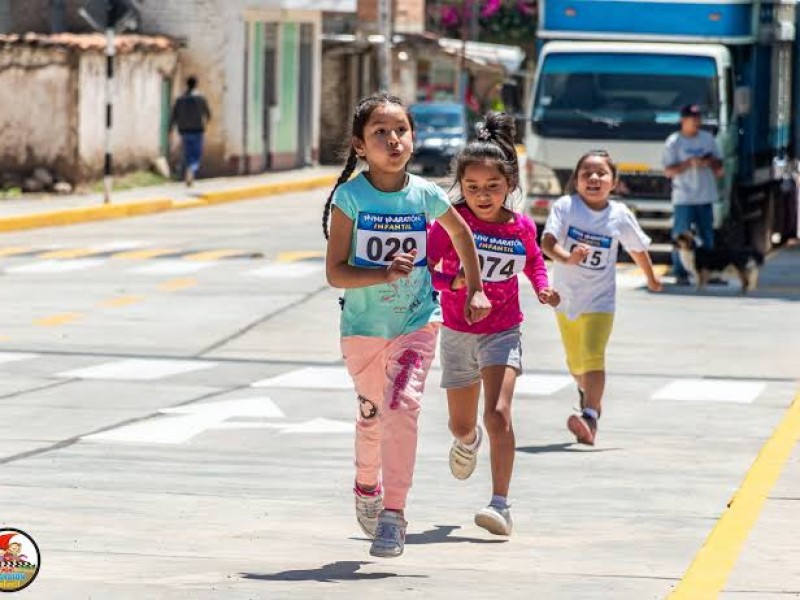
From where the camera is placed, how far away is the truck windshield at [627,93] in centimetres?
2553

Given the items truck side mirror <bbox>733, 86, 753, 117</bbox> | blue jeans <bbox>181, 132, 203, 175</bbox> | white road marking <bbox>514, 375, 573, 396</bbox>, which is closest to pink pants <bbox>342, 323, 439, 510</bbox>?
white road marking <bbox>514, 375, 573, 396</bbox>

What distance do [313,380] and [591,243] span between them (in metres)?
3.37

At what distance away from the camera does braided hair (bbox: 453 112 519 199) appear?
933 cm

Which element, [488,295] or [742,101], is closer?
[488,295]

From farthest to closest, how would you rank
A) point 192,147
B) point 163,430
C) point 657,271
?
point 192,147 → point 657,271 → point 163,430

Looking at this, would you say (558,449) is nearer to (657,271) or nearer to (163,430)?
(163,430)

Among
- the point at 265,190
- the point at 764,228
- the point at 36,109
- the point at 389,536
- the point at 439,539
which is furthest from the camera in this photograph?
the point at 265,190

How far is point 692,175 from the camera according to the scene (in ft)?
75.6

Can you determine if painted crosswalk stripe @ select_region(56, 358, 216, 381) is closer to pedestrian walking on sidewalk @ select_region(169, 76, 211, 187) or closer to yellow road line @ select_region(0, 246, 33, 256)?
yellow road line @ select_region(0, 246, 33, 256)

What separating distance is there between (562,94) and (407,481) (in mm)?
17501

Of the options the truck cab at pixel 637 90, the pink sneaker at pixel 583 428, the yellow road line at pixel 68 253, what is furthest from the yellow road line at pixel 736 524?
the yellow road line at pixel 68 253

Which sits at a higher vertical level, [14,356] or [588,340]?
[588,340]

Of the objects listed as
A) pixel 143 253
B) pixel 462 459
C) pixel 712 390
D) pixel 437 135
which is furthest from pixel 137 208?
pixel 462 459

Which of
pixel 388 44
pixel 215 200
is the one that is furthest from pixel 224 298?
pixel 388 44
